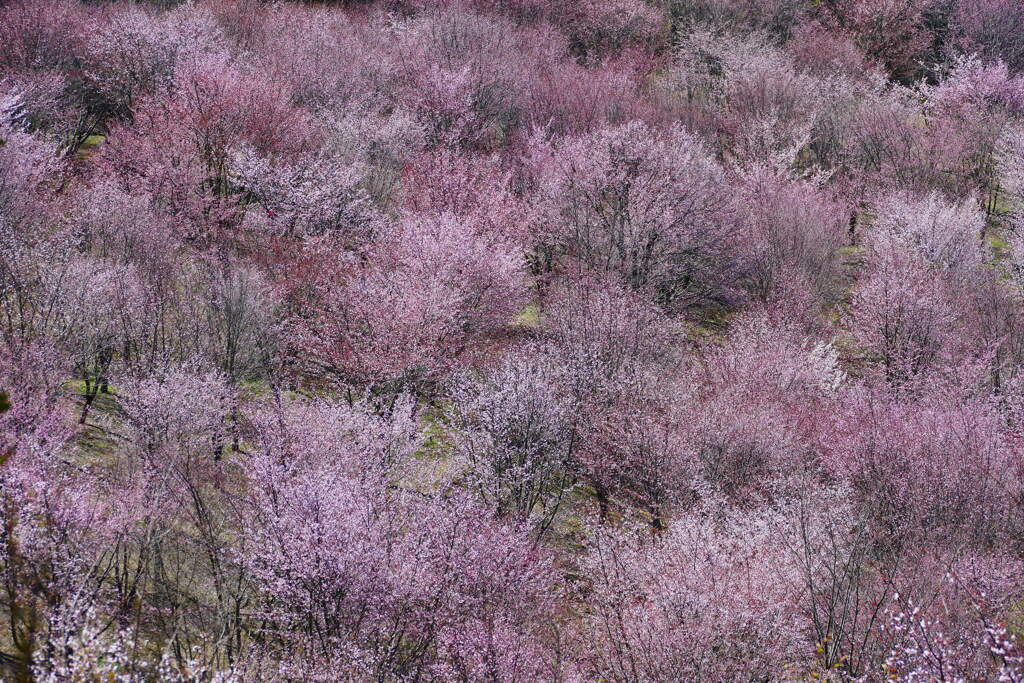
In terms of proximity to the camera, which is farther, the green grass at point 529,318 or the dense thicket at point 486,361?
the green grass at point 529,318

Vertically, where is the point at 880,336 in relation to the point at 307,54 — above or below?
below

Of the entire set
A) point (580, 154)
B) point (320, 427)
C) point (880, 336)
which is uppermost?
point (580, 154)

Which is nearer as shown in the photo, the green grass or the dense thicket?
the dense thicket

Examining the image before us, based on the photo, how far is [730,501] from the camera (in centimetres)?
2642

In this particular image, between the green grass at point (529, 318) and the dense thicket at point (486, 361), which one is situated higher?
the dense thicket at point (486, 361)

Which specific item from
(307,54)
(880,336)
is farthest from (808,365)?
(307,54)

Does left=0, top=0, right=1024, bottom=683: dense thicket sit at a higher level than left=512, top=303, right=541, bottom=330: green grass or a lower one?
higher

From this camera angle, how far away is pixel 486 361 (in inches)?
1248

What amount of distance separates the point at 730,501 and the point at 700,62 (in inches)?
→ 1747

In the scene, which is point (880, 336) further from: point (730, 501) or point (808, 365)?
point (730, 501)

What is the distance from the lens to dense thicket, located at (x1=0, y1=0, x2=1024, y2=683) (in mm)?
18297

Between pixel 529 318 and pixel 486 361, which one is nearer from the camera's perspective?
pixel 486 361

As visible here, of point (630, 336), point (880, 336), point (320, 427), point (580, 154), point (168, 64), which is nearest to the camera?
point (320, 427)

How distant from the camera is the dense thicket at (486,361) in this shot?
60.0ft
